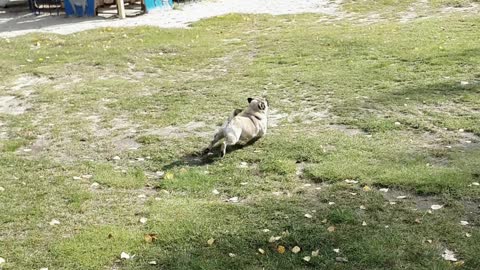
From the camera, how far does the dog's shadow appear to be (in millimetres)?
5962

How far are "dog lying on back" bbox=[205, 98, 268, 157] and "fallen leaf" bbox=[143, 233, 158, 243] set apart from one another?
5.22ft

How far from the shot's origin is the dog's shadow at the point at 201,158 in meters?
5.96

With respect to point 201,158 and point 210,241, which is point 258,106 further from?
point 210,241

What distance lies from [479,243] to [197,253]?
1884mm

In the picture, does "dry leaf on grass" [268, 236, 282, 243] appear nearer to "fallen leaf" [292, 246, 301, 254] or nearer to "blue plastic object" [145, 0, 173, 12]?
"fallen leaf" [292, 246, 301, 254]

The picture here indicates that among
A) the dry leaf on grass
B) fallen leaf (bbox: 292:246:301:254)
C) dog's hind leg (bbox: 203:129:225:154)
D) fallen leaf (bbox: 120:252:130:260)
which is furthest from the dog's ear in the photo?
fallen leaf (bbox: 120:252:130:260)

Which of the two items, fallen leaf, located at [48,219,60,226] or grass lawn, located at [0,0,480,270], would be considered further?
fallen leaf, located at [48,219,60,226]

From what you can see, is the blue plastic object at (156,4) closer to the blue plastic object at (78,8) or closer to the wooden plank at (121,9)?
the wooden plank at (121,9)

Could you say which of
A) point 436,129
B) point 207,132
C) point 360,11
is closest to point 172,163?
point 207,132

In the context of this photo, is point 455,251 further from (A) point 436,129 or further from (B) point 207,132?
(B) point 207,132

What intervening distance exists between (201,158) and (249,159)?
48cm

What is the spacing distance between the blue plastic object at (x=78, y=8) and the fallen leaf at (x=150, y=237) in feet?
40.6

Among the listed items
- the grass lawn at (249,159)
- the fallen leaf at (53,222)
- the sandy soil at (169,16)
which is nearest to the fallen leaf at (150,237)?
the grass lawn at (249,159)

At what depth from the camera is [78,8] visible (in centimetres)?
1614
